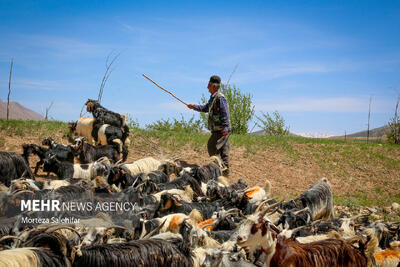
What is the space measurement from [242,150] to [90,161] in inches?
245

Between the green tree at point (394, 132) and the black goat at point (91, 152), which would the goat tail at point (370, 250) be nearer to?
the black goat at point (91, 152)

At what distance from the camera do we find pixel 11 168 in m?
6.78

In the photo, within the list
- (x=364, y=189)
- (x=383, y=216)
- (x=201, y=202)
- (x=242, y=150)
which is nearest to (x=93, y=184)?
(x=201, y=202)

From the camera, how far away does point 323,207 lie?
7504 mm

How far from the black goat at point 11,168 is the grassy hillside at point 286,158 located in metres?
2.88

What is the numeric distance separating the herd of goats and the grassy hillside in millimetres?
2445

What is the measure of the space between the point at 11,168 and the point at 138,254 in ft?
14.3

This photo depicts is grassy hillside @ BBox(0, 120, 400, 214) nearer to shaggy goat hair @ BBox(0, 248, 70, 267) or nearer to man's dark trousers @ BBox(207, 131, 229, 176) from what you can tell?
man's dark trousers @ BBox(207, 131, 229, 176)

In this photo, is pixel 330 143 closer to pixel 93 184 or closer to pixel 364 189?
pixel 364 189

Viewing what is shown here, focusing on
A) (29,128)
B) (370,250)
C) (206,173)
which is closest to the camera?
(370,250)

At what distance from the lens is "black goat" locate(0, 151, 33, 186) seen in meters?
6.68

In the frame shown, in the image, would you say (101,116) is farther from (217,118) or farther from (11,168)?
(11,168)

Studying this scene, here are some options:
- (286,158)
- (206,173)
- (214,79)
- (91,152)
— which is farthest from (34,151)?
(286,158)

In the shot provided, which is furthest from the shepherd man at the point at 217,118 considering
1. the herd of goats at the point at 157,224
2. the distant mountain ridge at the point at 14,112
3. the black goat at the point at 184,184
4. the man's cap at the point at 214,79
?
the distant mountain ridge at the point at 14,112
